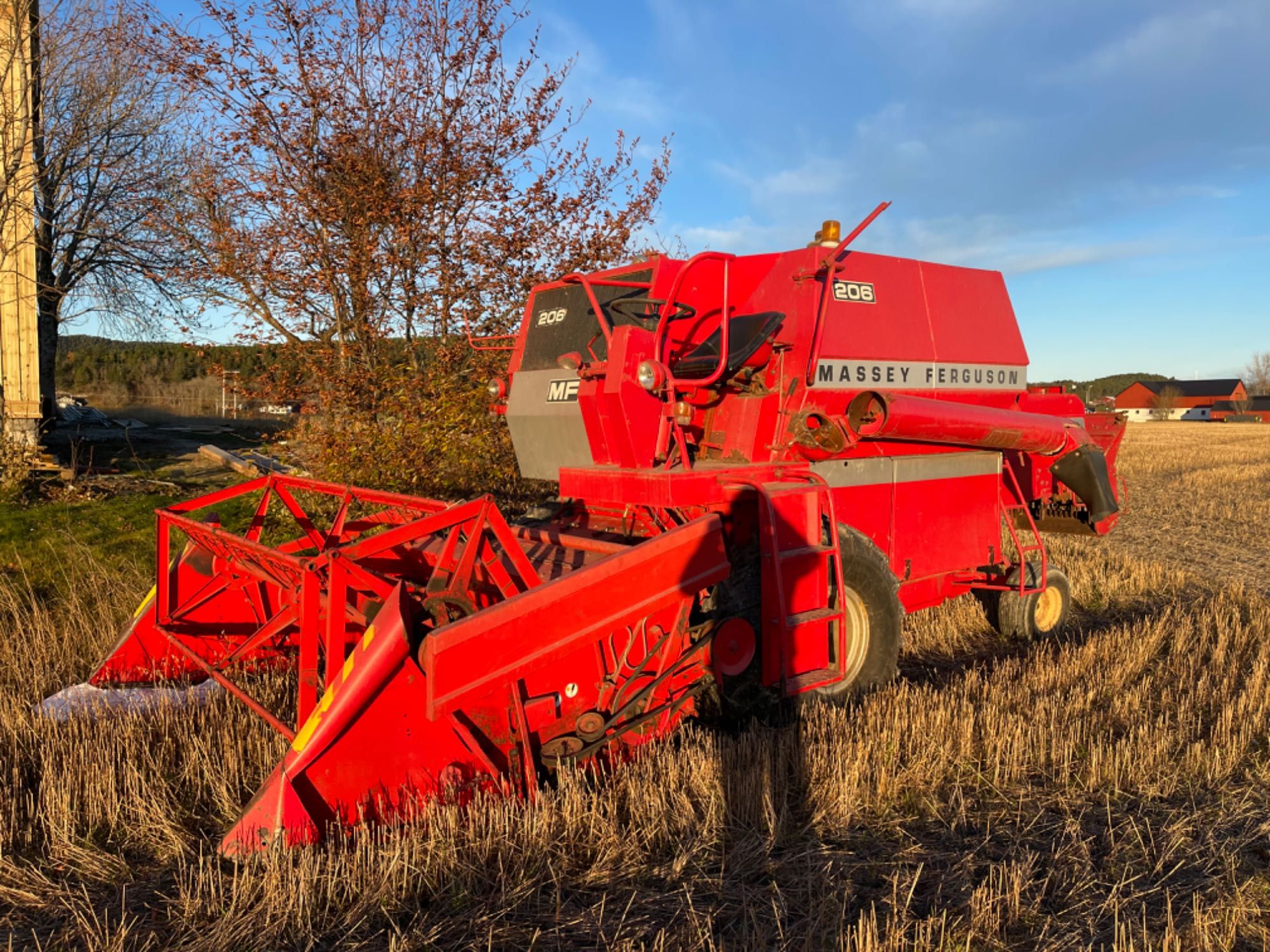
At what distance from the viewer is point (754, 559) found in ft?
13.9

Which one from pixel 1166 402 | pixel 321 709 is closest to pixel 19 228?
pixel 321 709

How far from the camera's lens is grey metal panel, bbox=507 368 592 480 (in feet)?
16.3

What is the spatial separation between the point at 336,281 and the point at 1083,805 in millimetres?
7163

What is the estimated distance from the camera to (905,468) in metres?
5.19

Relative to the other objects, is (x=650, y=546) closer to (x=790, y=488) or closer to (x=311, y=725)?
(x=790, y=488)

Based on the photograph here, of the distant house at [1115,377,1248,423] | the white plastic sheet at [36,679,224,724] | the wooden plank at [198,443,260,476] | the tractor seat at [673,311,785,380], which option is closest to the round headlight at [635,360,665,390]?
the tractor seat at [673,311,785,380]

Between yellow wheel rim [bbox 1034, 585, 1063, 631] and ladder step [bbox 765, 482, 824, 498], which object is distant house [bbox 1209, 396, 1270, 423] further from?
ladder step [bbox 765, 482, 824, 498]

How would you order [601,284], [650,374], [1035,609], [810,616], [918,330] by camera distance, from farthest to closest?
[1035,609]
[918,330]
[601,284]
[810,616]
[650,374]

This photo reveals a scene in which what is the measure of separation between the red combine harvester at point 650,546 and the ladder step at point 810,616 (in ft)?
0.10

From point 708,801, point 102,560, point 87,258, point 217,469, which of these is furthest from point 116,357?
point 708,801

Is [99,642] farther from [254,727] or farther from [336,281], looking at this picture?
[336,281]

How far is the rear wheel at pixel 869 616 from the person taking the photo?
467 cm

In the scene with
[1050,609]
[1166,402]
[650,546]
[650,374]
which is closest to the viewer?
[650,546]

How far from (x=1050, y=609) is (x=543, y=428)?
4191 millimetres
